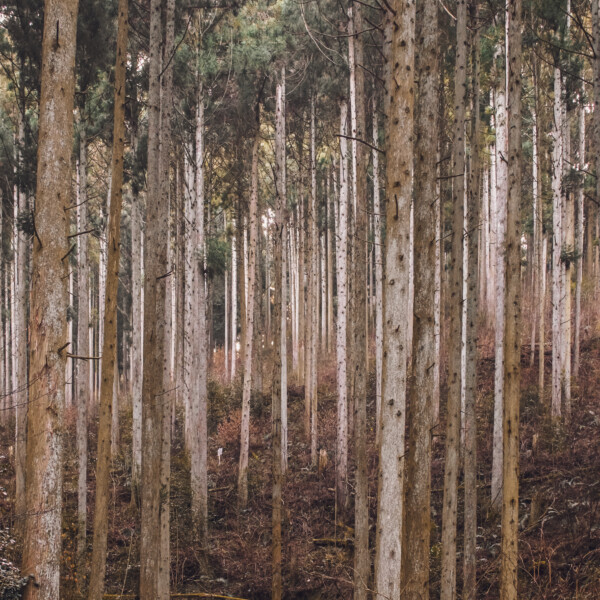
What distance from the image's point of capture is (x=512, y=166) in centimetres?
582

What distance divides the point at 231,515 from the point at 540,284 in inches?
462

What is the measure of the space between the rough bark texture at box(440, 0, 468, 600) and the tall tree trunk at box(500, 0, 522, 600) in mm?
641

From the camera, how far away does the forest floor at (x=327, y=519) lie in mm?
8047

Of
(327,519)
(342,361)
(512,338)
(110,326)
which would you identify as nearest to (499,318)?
Answer: (342,361)

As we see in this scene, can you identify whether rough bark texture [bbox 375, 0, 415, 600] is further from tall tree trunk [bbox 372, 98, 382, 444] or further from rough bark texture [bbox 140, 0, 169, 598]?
tall tree trunk [bbox 372, 98, 382, 444]

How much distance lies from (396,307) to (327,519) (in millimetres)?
8271

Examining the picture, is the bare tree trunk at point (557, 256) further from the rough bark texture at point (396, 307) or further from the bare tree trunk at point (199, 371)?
the rough bark texture at point (396, 307)

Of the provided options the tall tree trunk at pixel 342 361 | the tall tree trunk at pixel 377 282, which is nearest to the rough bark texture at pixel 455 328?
the tall tree trunk at pixel 342 361

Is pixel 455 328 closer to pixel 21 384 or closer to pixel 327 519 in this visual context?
pixel 327 519

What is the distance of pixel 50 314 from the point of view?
499 cm

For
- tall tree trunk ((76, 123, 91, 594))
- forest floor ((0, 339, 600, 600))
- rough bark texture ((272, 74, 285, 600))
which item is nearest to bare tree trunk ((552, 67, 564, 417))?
Answer: forest floor ((0, 339, 600, 600))

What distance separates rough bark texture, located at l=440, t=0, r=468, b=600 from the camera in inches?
248

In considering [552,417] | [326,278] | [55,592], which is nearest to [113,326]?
[55,592]

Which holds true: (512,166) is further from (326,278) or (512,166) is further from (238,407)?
(326,278)
